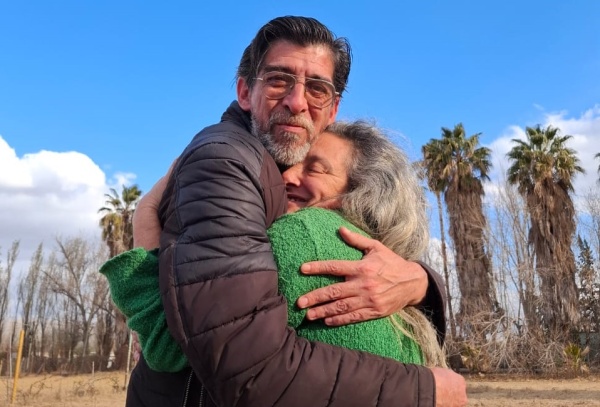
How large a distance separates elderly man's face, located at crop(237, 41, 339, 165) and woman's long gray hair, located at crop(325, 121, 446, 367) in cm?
21

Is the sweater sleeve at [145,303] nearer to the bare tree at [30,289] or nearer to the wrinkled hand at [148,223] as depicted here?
the wrinkled hand at [148,223]

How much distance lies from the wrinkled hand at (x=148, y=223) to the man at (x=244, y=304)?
148mm

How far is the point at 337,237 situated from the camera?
4.81 ft

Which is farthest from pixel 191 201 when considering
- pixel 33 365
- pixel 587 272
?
pixel 33 365

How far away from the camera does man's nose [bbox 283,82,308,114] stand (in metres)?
1.90

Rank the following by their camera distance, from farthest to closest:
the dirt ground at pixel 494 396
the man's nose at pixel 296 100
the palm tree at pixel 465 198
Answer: the palm tree at pixel 465 198 < the dirt ground at pixel 494 396 < the man's nose at pixel 296 100

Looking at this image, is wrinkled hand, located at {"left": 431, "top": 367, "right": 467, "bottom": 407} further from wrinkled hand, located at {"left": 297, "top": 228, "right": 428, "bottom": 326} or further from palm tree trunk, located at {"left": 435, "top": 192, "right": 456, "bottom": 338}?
palm tree trunk, located at {"left": 435, "top": 192, "right": 456, "bottom": 338}

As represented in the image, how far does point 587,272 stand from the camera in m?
29.9

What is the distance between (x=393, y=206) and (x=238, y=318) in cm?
73

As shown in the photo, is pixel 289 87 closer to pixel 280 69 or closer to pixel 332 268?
pixel 280 69

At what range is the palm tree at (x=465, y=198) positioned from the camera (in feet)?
86.2

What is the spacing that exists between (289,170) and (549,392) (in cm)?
1806

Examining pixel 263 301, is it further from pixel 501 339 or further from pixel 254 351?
pixel 501 339

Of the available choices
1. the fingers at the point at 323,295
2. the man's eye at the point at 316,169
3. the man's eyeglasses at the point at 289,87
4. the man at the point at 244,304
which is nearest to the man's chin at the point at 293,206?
the man's eye at the point at 316,169
